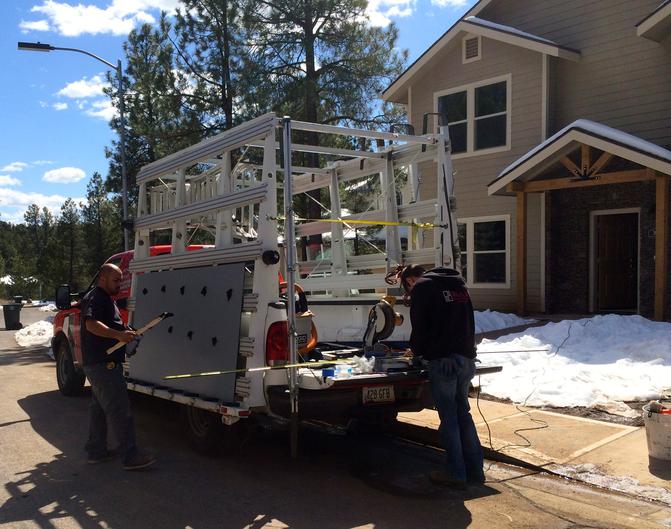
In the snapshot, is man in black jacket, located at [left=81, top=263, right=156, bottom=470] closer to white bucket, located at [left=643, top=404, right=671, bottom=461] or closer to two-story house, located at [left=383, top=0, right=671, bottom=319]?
white bucket, located at [left=643, top=404, right=671, bottom=461]

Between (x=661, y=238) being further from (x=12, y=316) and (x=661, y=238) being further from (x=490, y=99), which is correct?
(x=12, y=316)

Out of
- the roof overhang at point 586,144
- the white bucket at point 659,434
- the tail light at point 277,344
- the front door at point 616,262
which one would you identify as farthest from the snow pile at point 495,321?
the tail light at point 277,344

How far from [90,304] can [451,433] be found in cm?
319

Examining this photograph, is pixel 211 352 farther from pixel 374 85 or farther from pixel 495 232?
pixel 374 85

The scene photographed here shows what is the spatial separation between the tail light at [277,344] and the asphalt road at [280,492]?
1022 mm

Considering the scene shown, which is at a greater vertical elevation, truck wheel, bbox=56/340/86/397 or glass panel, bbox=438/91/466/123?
glass panel, bbox=438/91/466/123

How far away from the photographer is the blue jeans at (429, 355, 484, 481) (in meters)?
5.02

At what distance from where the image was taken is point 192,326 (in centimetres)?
579

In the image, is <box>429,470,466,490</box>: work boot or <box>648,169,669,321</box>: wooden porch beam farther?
<box>648,169,669,321</box>: wooden porch beam

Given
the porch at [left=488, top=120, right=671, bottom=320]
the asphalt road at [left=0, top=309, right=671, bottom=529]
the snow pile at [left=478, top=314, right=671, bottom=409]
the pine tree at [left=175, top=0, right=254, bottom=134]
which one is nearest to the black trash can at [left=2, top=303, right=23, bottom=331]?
the pine tree at [left=175, top=0, right=254, bottom=134]

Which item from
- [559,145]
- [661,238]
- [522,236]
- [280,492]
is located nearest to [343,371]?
[280,492]

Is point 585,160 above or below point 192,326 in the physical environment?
above

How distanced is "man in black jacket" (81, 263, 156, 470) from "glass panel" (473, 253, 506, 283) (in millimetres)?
11159

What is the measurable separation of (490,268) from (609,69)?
16.5ft
